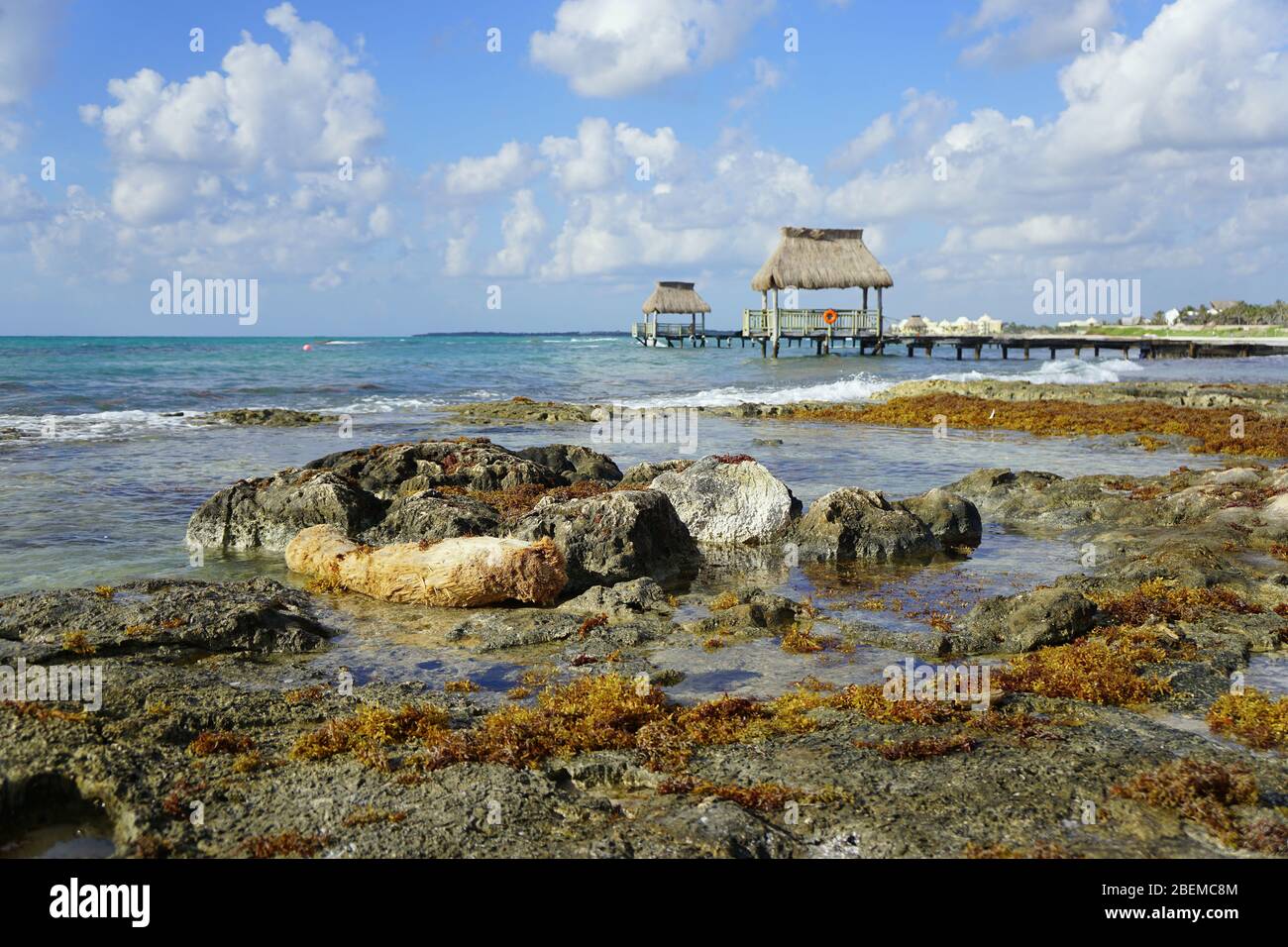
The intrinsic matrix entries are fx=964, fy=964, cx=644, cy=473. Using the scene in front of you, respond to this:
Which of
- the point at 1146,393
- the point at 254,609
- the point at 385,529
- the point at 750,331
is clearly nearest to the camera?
the point at 254,609

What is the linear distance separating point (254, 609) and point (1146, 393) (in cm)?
3430

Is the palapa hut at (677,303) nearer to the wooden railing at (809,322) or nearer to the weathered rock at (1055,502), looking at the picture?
the wooden railing at (809,322)

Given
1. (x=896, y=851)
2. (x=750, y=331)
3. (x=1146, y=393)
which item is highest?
(x=750, y=331)

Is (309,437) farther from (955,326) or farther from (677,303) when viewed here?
(955,326)

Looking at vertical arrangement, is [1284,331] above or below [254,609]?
above

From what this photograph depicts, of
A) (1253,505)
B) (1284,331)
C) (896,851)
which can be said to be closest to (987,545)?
(1253,505)

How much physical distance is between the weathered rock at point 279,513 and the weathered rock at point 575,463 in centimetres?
426

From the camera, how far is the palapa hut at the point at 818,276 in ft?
206

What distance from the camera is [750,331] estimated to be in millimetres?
70938

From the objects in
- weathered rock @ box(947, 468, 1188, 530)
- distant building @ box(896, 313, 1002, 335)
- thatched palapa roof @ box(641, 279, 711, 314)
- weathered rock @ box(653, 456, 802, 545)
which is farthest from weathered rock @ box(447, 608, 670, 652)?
distant building @ box(896, 313, 1002, 335)

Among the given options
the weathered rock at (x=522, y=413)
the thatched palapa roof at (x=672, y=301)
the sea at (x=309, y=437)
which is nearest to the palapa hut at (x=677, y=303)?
the thatched palapa roof at (x=672, y=301)

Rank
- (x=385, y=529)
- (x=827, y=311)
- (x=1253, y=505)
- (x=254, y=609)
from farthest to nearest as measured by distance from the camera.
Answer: (x=827, y=311) < (x=1253, y=505) < (x=385, y=529) < (x=254, y=609)

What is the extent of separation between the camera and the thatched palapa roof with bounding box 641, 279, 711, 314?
8781 centimetres
